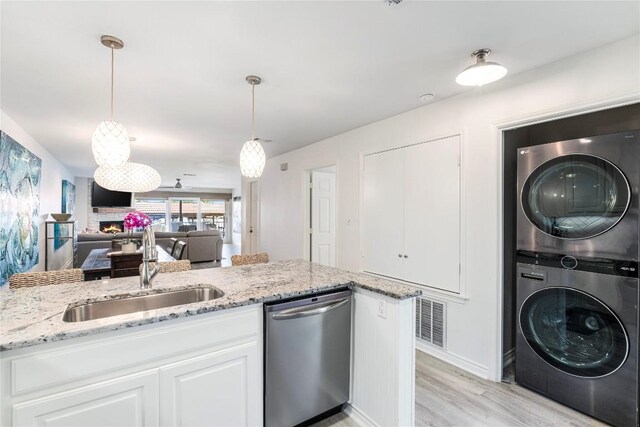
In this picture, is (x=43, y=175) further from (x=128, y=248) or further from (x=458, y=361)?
(x=458, y=361)

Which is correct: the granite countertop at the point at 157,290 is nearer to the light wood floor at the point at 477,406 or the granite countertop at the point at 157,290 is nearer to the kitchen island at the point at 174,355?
the kitchen island at the point at 174,355

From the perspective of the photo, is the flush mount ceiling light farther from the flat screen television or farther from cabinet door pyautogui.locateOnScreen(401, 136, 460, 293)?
the flat screen television

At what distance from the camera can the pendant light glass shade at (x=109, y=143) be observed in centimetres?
185

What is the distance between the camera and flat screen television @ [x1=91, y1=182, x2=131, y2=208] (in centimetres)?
Result: 801

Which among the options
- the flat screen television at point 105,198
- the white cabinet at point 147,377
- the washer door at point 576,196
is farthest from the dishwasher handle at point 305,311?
the flat screen television at point 105,198

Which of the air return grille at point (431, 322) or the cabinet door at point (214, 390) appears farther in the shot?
the air return grille at point (431, 322)

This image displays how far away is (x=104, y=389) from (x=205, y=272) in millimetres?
1083

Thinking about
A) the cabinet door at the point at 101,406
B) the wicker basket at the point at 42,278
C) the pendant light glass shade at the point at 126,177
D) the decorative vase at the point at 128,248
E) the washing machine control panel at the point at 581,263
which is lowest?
the cabinet door at the point at 101,406

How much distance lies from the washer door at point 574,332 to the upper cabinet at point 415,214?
0.61m

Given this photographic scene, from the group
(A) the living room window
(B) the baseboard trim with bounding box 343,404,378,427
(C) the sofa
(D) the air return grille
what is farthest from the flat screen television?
(B) the baseboard trim with bounding box 343,404,378,427

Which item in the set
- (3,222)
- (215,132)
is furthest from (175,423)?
(215,132)

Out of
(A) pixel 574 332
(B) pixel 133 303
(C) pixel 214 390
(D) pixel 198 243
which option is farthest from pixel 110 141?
(D) pixel 198 243

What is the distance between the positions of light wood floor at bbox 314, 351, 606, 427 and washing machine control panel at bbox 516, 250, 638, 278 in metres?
1.00

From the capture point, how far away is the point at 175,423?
145 cm
